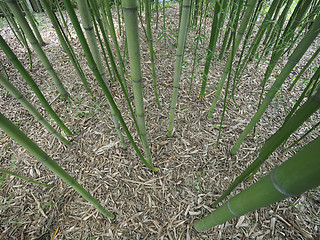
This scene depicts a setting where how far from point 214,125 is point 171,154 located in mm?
411

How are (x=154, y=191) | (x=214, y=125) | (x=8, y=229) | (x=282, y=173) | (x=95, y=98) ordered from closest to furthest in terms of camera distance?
(x=282, y=173) < (x=8, y=229) < (x=154, y=191) < (x=214, y=125) < (x=95, y=98)

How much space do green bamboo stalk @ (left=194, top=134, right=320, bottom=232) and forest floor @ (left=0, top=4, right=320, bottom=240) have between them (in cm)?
61

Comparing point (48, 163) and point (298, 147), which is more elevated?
point (48, 163)

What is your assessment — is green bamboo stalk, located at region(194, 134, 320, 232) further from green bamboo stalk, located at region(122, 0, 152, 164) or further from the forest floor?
the forest floor

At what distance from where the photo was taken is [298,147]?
4.02 feet

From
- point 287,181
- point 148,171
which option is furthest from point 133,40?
point 148,171

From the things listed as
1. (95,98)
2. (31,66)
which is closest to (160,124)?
(95,98)

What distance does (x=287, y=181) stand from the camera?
33 centimetres

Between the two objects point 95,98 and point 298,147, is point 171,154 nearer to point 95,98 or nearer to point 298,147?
point 95,98

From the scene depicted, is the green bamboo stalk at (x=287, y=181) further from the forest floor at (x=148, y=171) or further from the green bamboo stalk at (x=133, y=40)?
the forest floor at (x=148, y=171)

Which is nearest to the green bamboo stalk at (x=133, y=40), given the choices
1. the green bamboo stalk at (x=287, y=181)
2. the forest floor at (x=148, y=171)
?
the green bamboo stalk at (x=287, y=181)

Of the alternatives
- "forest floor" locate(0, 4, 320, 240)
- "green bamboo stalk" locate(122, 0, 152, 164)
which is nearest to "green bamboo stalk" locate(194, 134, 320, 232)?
"green bamboo stalk" locate(122, 0, 152, 164)

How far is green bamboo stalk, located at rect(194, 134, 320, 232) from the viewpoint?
0.95 feet

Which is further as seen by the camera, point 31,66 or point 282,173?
point 31,66
